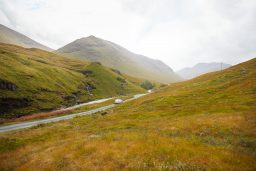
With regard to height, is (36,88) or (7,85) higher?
(7,85)

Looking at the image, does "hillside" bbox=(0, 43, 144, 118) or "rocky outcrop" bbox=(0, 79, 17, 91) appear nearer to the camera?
"hillside" bbox=(0, 43, 144, 118)

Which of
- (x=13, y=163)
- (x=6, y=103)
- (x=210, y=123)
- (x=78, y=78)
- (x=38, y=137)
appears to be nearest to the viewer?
(x=13, y=163)

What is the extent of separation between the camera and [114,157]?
46.6ft

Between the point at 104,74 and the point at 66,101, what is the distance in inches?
3151

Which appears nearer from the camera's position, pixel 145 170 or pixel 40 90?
pixel 145 170

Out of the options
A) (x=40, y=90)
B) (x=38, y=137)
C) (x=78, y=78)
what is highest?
(x=78, y=78)

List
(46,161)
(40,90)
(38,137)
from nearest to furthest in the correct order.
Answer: (46,161)
(38,137)
(40,90)

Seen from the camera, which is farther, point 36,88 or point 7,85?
point 36,88

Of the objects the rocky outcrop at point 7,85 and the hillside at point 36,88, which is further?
the rocky outcrop at point 7,85

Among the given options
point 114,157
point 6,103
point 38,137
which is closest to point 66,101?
point 6,103

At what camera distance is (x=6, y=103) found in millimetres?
68562

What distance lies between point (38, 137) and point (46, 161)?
19.4m

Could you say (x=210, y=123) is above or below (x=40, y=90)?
below

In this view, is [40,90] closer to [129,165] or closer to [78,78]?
[78,78]
